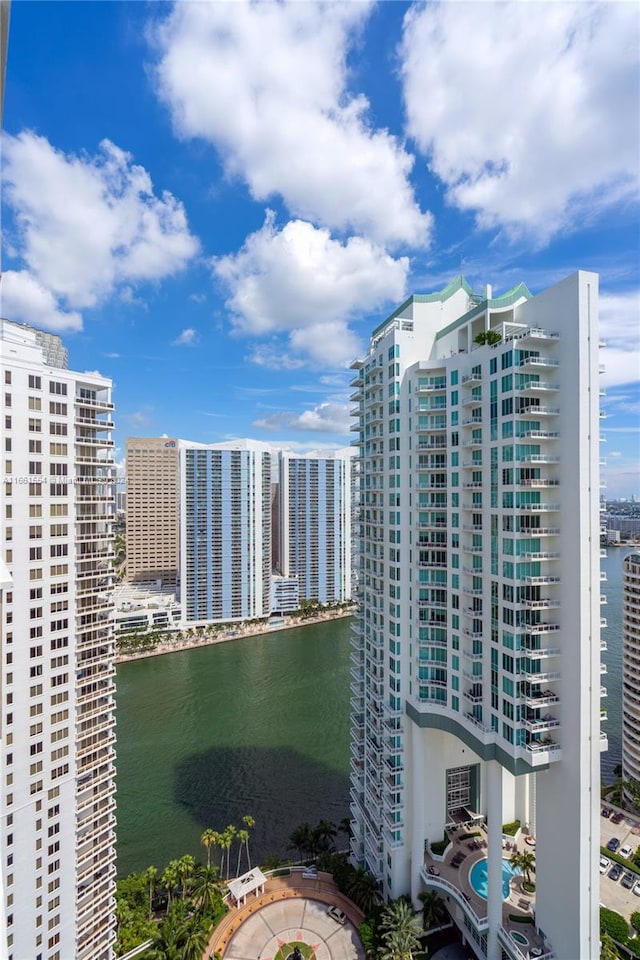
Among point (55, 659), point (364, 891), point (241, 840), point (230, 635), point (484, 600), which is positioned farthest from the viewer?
point (230, 635)

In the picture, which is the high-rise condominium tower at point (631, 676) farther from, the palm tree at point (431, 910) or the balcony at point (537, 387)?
the balcony at point (537, 387)

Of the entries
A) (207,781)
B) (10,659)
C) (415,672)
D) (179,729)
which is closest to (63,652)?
(10,659)

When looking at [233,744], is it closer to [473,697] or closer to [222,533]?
[473,697]

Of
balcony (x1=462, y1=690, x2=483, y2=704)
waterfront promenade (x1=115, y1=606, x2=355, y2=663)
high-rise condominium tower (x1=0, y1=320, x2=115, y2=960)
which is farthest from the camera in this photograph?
waterfront promenade (x1=115, y1=606, x2=355, y2=663)

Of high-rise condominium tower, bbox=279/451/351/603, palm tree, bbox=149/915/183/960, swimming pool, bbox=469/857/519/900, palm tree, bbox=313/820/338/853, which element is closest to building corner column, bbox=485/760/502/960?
swimming pool, bbox=469/857/519/900

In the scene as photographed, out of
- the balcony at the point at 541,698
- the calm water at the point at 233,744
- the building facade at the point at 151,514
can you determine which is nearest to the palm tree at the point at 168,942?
the calm water at the point at 233,744

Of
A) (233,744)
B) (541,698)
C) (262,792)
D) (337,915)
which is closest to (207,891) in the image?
(337,915)

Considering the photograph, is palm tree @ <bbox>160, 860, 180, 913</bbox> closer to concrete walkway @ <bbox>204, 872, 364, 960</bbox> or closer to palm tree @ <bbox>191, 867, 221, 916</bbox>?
palm tree @ <bbox>191, 867, 221, 916</bbox>
